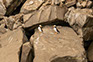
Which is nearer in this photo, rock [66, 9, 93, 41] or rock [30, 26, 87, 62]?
rock [30, 26, 87, 62]

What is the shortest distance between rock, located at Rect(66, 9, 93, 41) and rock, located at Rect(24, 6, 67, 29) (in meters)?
1.21

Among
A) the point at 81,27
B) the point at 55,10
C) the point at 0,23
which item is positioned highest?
the point at 55,10

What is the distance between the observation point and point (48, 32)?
12328 millimetres

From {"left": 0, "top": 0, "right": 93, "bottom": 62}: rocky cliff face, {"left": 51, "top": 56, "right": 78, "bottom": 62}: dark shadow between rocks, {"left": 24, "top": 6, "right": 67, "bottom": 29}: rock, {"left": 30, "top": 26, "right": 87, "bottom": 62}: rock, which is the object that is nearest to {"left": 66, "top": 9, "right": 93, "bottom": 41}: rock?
{"left": 0, "top": 0, "right": 93, "bottom": 62}: rocky cliff face

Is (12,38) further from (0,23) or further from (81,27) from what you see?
(81,27)

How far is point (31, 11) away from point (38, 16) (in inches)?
82.3

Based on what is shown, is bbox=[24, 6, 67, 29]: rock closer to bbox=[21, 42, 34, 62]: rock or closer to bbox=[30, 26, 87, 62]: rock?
bbox=[30, 26, 87, 62]: rock


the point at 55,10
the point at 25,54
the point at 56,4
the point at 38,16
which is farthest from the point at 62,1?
the point at 25,54

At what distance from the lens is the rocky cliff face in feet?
31.3

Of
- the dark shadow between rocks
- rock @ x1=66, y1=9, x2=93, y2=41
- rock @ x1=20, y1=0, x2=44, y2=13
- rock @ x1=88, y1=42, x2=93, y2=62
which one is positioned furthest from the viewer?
rock @ x1=20, y1=0, x2=44, y2=13

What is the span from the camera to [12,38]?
41.1ft

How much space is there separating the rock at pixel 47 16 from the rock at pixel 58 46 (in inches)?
46.1

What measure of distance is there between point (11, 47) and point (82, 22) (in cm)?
764

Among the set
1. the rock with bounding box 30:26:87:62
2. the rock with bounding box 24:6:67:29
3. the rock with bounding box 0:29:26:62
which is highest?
the rock with bounding box 24:6:67:29
